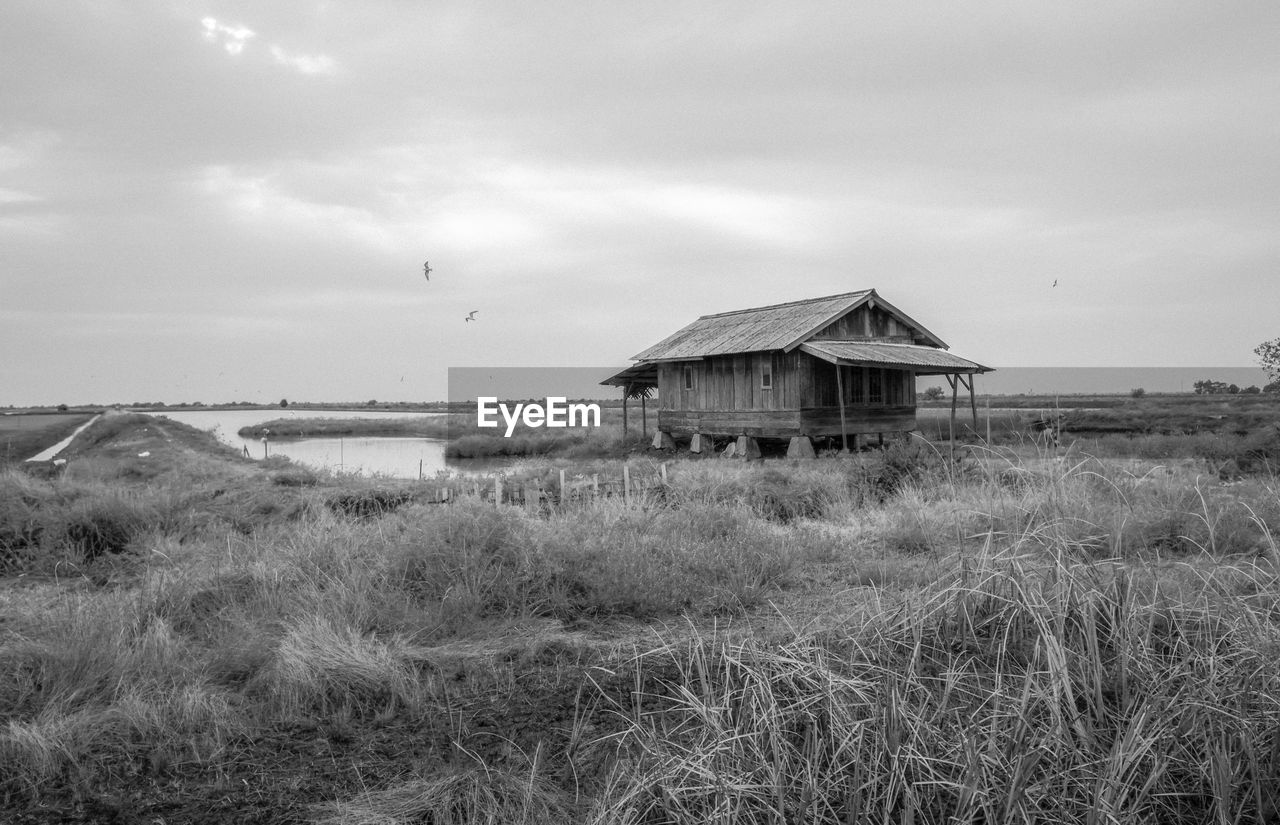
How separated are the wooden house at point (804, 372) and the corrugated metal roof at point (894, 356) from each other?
42 millimetres

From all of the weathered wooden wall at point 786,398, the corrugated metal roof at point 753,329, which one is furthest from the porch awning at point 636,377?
the weathered wooden wall at point 786,398

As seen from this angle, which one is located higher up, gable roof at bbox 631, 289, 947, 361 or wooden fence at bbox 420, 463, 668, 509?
gable roof at bbox 631, 289, 947, 361

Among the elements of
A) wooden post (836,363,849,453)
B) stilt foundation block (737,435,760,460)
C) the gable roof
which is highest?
the gable roof

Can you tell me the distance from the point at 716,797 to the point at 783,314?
23.9m

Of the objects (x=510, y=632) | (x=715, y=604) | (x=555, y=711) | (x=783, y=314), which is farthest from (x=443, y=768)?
(x=783, y=314)

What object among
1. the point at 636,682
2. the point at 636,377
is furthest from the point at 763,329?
the point at 636,682

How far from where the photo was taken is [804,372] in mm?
22547

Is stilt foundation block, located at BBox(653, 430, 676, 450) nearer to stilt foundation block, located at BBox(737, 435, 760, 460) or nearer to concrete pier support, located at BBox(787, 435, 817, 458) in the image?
stilt foundation block, located at BBox(737, 435, 760, 460)

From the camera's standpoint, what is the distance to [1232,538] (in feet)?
26.3

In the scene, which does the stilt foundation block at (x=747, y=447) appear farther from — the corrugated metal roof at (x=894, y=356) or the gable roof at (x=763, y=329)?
the corrugated metal roof at (x=894, y=356)

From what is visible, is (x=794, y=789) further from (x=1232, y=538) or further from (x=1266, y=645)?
(x=1232, y=538)

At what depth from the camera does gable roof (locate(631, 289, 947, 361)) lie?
903 inches

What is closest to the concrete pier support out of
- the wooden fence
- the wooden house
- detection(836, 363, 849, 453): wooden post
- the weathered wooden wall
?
the wooden house

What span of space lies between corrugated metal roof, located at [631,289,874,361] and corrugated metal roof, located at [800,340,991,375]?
80cm
